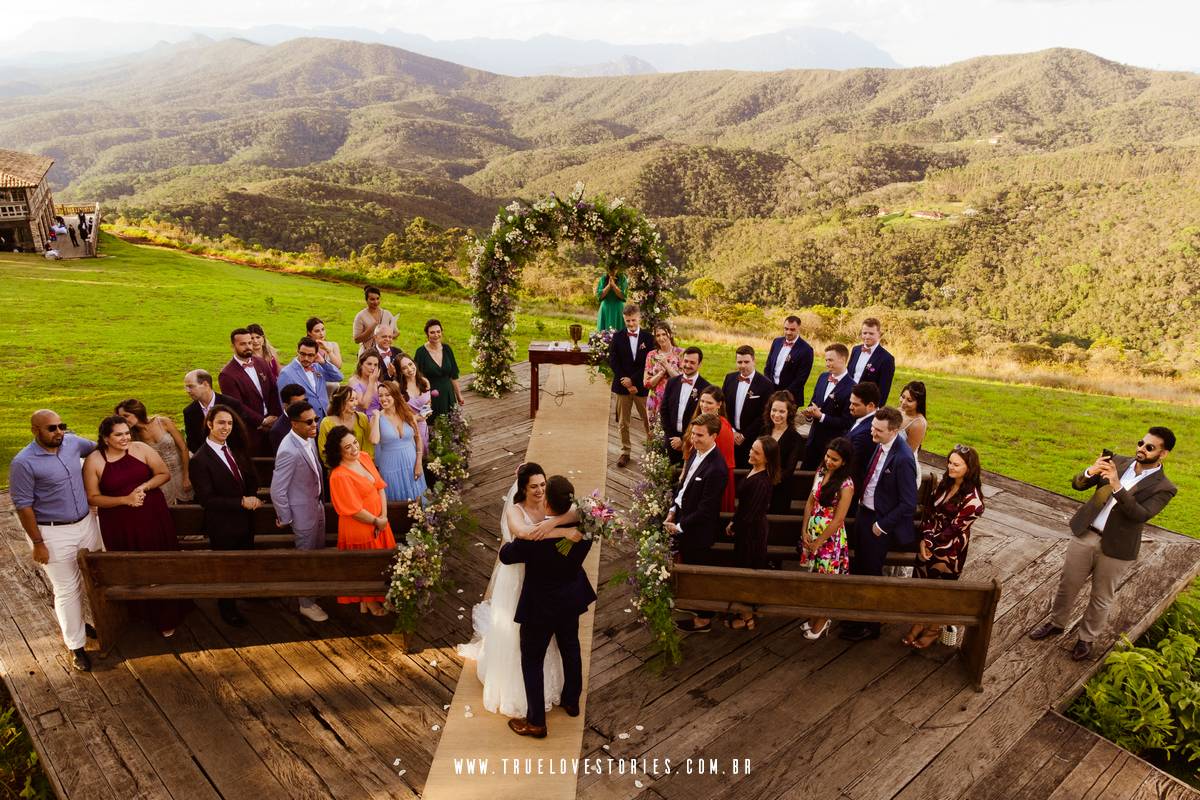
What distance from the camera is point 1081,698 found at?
5.65m

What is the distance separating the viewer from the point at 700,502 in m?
5.75

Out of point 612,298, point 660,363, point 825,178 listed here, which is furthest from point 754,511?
point 825,178

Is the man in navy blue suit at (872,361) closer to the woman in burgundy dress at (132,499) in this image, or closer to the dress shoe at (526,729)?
the dress shoe at (526,729)

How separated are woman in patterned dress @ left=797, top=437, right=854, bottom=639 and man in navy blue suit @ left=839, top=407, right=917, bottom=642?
183 mm

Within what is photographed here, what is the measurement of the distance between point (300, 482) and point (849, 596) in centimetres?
Answer: 459

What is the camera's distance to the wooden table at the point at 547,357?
35.7 feet

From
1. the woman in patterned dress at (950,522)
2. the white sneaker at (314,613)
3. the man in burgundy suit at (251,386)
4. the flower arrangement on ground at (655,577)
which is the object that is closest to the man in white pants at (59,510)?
the white sneaker at (314,613)

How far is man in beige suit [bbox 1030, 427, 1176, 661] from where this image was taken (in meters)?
5.24

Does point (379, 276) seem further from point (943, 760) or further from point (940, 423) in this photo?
point (943, 760)

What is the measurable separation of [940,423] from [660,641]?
925 centimetres

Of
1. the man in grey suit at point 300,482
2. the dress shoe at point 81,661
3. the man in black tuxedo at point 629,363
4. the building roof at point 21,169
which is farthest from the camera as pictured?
the building roof at point 21,169

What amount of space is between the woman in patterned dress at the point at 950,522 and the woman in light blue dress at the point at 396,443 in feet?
14.7

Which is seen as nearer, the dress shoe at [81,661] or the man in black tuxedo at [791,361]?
the dress shoe at [81,661]

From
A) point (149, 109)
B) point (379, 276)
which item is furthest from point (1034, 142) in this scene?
point (149, 109)
